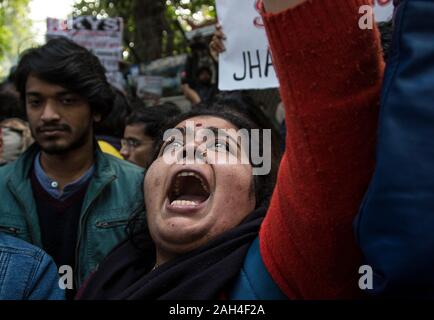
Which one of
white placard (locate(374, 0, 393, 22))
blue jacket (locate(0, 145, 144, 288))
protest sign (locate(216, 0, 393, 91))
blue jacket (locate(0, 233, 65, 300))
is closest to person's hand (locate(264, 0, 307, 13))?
blue jacket (locate(0, 233, 65, 300))

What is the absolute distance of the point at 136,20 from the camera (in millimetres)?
7160

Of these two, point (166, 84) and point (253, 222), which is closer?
point (253, 222)

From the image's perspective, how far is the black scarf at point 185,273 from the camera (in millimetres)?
1263

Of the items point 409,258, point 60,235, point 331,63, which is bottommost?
point 409,258

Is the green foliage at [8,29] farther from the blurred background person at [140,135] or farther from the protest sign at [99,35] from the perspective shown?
the blurred background person at [140,135]

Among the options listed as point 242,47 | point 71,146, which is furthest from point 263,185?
point 242,47

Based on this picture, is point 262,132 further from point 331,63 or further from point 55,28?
point 55,28

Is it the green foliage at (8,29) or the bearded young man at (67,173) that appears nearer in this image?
the bearded young man at (67,173)

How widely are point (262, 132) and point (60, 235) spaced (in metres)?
1.00

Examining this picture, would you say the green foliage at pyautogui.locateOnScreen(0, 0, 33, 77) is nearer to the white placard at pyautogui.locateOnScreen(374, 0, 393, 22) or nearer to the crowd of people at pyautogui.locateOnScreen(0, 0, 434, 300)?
the crowd of people at pyautogui.locateOnScreen(0, 0, 434, 300)

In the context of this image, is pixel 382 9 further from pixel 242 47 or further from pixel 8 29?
pixel 8 29

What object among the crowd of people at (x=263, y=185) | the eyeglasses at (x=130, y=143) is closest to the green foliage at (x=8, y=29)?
the eyeglasses at (x=130, y=143)

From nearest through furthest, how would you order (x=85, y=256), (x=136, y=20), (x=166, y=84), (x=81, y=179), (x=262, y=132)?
(x=262, y=132) → (x=85, y=256) → (x=81, y=179) → (x=166, y=84) → (x=136, y=20)

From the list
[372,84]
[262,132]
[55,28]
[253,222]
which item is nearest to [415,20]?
[372,84]
